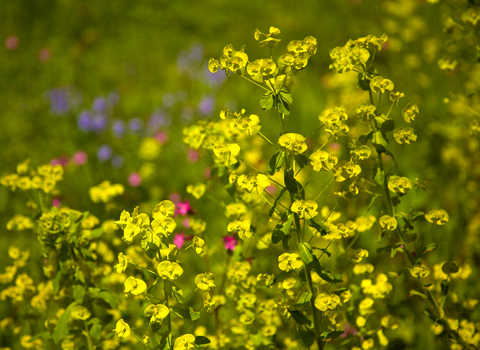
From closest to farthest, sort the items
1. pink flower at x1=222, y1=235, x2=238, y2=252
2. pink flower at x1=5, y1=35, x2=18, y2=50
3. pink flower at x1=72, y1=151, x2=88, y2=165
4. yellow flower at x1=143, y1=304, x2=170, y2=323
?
yellow flower at x1=143, y1=304, x2=170, y2=323 → pink flower at x1=222, y1=235, x2=238, y2=252 → pink flower at x1=72, y1=151, x2=88, y2=165 → pink flower at x1=5, y1=35, x2=18, y2=50

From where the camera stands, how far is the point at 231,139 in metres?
1.37

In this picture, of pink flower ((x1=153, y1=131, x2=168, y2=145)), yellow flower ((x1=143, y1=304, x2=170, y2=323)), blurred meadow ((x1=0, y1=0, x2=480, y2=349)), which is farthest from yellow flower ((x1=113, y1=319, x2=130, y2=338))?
pink flower ((x1=153, y1=131, x2=168, y2=145))

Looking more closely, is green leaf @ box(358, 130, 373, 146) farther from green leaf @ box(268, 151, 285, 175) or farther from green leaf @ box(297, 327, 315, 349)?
green leaf @ box(297, 327, 315, 349)

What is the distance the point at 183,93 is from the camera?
368 centimetres

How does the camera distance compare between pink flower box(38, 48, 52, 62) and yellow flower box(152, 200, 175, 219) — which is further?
pink flower box(38, 48, 52, 62)

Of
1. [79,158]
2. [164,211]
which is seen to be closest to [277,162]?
[164,211]

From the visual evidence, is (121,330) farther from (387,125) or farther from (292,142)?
(387,125)

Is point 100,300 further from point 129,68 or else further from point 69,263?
point 129,68

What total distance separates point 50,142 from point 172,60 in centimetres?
161

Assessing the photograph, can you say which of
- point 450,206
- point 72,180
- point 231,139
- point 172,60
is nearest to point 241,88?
point 172,60

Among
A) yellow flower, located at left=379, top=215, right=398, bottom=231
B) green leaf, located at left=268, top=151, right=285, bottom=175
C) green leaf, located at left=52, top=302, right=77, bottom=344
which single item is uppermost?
green leaf, located at left=268, top=151, right=285, bottom=175

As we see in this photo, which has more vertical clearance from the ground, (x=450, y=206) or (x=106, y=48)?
(x=450, y=206)

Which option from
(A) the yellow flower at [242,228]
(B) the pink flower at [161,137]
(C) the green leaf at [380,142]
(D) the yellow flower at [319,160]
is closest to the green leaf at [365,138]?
(C) the green leaf at [380,142]

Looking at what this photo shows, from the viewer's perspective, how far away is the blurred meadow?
2.38 m
